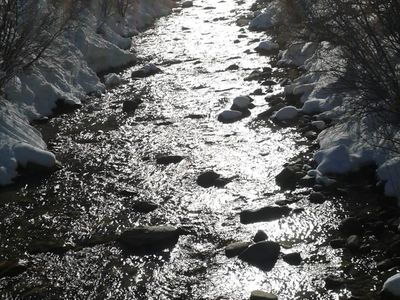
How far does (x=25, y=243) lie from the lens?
32.0 feet

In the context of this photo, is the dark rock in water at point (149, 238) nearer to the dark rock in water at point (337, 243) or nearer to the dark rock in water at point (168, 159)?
the dark rock in water at point (337, 243)

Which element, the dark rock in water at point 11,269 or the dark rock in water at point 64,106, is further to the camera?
the dark rock in water at point 64,106

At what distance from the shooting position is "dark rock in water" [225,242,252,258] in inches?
357

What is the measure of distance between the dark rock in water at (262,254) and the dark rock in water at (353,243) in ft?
3.47

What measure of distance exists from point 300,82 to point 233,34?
994cm

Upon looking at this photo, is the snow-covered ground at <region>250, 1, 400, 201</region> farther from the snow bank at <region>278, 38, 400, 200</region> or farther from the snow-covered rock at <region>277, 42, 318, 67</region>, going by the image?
the snow-covered rock at <region>277, 42, 318, 67</region>

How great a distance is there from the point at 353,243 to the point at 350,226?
1.80ft

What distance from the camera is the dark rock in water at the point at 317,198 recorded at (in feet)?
34.4

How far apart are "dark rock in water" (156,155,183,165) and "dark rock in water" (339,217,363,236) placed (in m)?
4.58

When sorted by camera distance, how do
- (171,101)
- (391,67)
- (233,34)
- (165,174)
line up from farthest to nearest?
(233,34) → (171,101) → (165,174) → (391,67)

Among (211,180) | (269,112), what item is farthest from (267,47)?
(211,180)

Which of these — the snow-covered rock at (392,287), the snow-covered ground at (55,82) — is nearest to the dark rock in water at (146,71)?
the snow-covered ground at (55,82)

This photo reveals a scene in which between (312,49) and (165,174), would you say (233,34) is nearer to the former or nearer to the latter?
(312,49)

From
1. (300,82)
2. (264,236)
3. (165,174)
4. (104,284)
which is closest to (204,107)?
(300,82)
